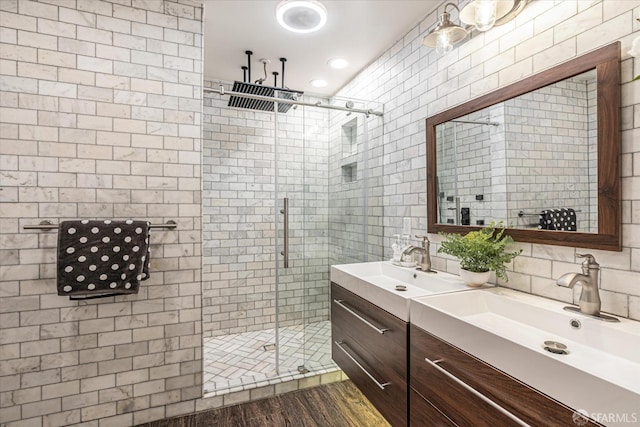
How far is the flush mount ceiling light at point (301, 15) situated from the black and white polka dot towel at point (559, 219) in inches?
71.1

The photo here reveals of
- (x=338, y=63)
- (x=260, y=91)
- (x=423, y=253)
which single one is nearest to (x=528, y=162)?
(x=423, y=253)

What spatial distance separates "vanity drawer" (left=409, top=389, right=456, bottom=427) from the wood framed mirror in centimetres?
91

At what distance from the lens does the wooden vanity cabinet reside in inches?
60.1

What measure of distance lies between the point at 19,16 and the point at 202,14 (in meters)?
1.03

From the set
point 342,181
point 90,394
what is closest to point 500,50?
point 342,181

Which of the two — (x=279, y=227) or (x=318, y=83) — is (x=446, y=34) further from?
(x=318, y=83)

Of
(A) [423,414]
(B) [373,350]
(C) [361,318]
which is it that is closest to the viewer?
(A) [423,414]

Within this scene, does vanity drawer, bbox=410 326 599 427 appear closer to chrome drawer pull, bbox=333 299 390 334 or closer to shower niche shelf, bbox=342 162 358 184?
chrome drawer pull, bbox=333 299 390 334

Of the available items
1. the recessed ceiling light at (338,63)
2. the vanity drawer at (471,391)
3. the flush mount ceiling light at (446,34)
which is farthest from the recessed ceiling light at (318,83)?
the vanity drawer at (471,391)

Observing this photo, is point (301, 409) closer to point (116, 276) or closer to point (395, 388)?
point (395, 388)

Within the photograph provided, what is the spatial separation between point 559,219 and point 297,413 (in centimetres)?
195

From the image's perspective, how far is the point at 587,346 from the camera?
114 centimetres

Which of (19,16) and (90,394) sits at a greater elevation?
(19,16)

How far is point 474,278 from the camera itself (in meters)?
1.62
